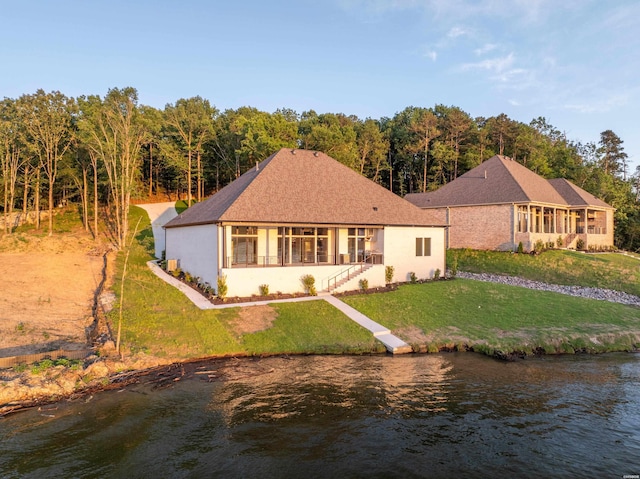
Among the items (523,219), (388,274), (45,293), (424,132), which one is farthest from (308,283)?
(424,132)

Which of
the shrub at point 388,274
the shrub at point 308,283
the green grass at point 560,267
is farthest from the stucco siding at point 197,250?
the green grass at point 560,267

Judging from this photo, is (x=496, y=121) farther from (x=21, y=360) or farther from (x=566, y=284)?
(x=21, y=360)

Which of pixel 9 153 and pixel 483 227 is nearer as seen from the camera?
pixel 483 227

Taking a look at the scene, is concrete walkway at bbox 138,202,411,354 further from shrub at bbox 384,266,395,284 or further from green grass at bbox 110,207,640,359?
shrub at bbox 384,266,395,284

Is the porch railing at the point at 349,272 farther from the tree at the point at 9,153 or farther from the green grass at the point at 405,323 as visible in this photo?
the tree at the point at 9,153

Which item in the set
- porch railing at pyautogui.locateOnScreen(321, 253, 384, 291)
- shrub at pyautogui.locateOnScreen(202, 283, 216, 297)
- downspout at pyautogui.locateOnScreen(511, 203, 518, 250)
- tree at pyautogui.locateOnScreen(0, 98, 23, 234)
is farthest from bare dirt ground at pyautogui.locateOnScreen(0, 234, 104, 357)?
downspout at pyautogui.locateOnScreen(511, 203, 518, 250)

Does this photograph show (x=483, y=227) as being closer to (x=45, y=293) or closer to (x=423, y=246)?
(x=423, y=246)
